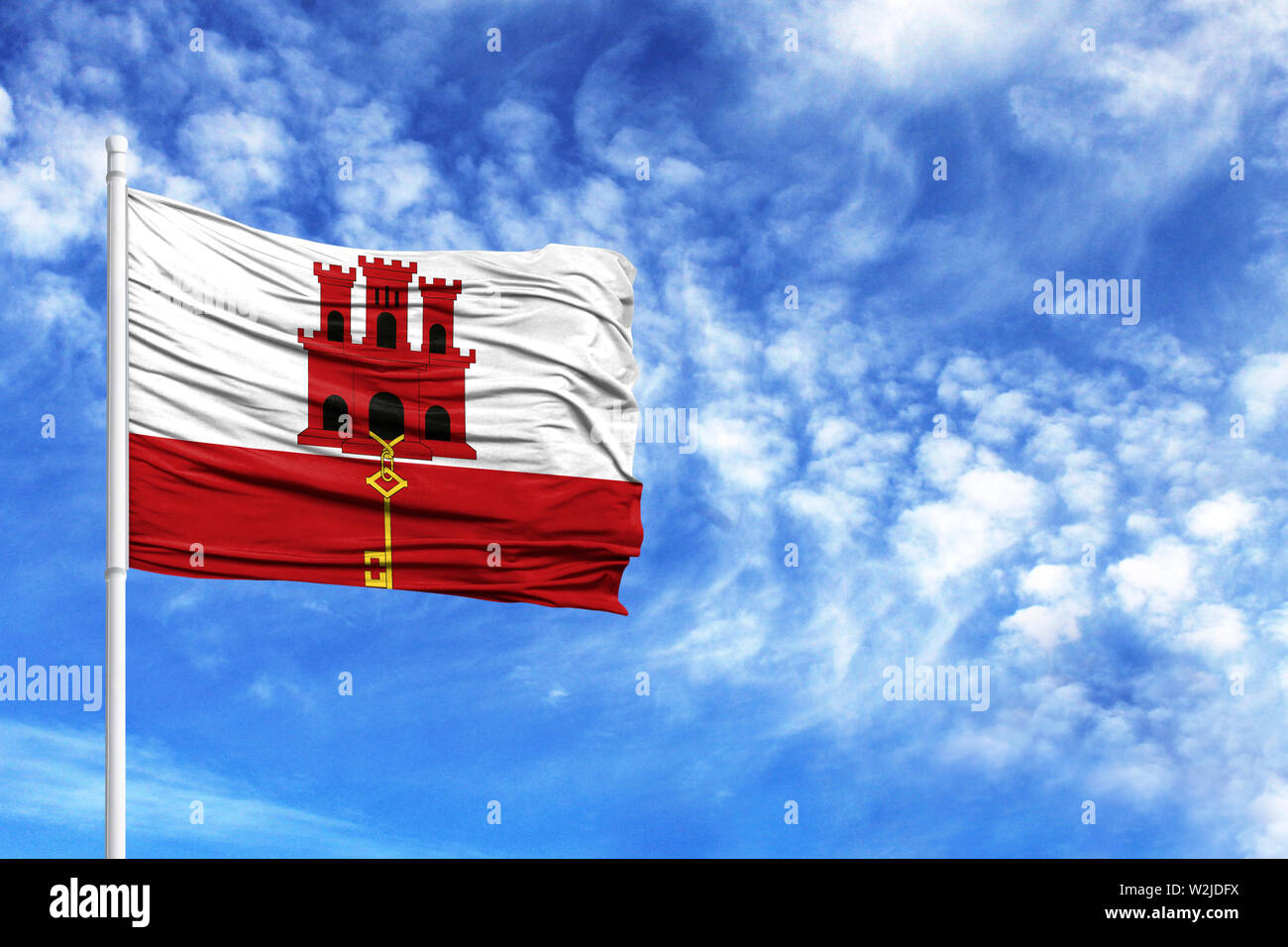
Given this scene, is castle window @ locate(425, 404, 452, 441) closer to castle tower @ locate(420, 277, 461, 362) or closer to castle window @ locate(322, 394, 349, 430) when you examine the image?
castle tower @ locate(420, 277, 461, 362)

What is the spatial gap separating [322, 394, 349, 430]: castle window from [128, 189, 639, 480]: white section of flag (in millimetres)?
261

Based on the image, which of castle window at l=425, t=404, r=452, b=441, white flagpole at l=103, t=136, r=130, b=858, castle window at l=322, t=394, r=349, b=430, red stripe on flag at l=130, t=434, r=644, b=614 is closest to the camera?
white flagpole at l=103, t=136, r=130, b=858

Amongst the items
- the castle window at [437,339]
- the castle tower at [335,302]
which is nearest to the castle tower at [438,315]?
the castle window at [437,339]

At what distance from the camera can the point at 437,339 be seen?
56.3 feet

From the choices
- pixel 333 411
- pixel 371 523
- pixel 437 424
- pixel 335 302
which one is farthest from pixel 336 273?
pixel 371 523

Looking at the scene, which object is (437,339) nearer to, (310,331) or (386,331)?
(386,331)

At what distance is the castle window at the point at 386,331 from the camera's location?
1680 cm

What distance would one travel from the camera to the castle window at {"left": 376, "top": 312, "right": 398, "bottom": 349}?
661 inches

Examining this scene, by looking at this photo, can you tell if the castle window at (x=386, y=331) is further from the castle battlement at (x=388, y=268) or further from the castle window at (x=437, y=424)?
the castle window at (x=437, y=424)

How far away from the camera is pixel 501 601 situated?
1669 cm

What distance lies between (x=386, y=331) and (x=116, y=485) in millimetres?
3776

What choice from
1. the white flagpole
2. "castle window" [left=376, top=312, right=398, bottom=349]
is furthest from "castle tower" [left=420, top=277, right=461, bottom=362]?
the white flagpole
